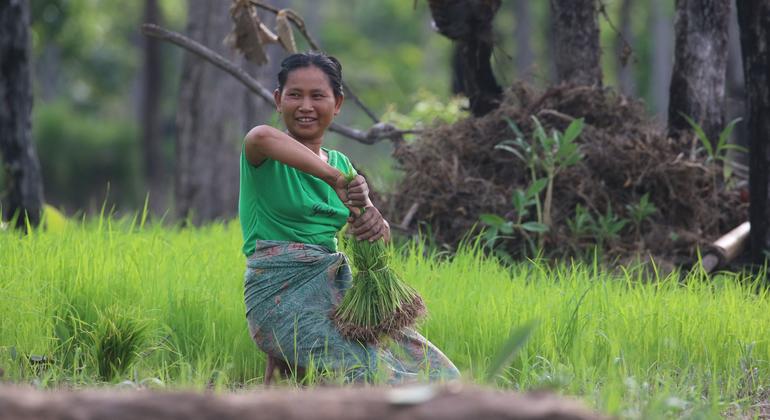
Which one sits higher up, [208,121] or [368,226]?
[368,226]

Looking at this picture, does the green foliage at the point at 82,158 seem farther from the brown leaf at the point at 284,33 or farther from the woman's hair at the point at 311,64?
the woman's hair at the point at 311,64

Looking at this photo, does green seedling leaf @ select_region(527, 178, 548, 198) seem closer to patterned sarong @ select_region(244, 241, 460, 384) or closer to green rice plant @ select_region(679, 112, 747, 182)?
green rice plant @ select_region(679, 112, 747, 182)

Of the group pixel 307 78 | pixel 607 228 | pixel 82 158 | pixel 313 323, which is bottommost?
pixel 82 158

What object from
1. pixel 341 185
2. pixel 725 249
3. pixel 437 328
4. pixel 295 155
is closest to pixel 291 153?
pixel 295 155

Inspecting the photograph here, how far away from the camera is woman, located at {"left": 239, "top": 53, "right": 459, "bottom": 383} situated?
3.84 m

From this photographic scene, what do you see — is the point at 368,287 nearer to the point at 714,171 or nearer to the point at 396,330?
the point at 396,330

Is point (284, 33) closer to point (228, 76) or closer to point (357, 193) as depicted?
point (357, 193)

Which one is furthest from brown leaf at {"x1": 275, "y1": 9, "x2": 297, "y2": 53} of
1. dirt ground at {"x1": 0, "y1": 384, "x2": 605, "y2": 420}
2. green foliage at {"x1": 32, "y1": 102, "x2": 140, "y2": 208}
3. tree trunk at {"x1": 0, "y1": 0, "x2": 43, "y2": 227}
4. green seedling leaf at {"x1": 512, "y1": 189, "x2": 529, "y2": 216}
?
green foliage at {"x1": 32, "y1": 102, "x2": 140, "y2": 208}

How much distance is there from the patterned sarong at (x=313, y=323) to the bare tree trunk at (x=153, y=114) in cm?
1608

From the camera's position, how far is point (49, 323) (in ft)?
14.1

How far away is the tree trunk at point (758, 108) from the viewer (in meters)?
5.95


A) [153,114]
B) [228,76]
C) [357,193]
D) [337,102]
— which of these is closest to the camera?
[357,193]

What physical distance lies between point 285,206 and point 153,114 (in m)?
17.3

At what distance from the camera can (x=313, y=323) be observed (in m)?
3.89
